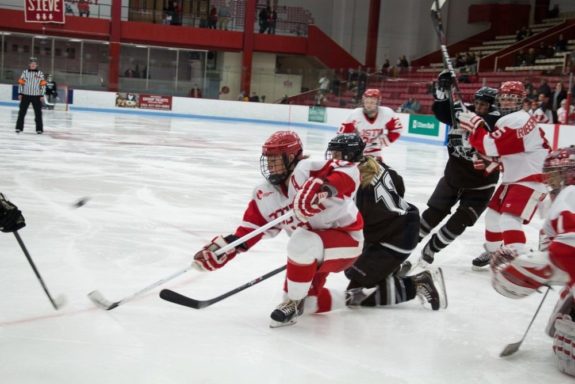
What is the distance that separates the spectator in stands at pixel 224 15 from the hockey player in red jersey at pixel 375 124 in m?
19.4

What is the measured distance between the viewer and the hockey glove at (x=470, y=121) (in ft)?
12.9

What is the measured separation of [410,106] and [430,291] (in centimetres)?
1468

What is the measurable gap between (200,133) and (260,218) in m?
12.0

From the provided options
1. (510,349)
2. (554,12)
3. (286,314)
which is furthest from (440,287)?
(554,12)

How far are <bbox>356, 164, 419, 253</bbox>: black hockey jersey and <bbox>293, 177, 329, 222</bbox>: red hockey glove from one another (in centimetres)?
64

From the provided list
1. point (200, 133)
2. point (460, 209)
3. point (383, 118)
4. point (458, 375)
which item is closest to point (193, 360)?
point (458, 375)

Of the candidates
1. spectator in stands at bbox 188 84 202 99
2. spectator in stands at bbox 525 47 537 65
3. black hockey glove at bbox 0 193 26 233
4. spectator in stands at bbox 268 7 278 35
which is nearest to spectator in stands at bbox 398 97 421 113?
spectator in stands at bbox 525 47 537 65

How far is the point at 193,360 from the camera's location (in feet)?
8.39

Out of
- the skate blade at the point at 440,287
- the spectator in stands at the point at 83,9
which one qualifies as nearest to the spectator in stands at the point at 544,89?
the skate blade at the point at 440,287

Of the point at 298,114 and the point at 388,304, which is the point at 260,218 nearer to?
the point at 388,304

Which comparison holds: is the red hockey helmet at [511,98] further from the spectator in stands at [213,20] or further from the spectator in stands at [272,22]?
the spectator in stands at [272,22]

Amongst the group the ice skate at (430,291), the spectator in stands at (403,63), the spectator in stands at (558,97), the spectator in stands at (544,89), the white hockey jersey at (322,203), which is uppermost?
the spectator in stands at (403,63)

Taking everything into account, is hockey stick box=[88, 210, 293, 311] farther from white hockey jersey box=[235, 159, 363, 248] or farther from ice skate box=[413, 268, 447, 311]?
ice skate box=[413, 268, 447, 311]

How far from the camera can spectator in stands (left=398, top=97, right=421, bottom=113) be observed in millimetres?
17328
